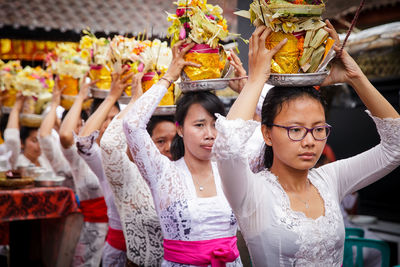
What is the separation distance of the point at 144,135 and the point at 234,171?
895 mm

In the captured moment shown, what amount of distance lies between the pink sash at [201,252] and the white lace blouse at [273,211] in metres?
0.54

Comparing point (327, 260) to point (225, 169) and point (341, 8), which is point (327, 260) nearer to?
point (225, 169)

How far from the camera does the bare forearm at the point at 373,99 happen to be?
221 centimetres

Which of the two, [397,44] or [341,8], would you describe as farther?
[397,44]

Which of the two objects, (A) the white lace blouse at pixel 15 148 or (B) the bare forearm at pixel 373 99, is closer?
(B) the bare forearm at pixel 373 99

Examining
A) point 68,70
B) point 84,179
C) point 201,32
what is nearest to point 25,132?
point 68,70

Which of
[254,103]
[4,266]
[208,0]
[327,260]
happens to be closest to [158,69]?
[208,0]

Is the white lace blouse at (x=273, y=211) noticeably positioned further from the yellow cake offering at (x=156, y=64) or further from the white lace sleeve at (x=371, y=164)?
the yellow cake offering at (x=156, y=64)

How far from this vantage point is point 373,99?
2.23 m

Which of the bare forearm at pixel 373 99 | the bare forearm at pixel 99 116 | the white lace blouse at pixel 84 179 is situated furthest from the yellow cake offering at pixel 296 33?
the white lace blouse at pixel 84 179

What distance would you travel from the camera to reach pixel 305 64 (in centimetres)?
207

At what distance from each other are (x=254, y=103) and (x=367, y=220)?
157 inches

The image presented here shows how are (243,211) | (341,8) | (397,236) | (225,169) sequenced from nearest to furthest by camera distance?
1. (225,169)
2. (243,211)
3. (341,8)
4. (397,236)

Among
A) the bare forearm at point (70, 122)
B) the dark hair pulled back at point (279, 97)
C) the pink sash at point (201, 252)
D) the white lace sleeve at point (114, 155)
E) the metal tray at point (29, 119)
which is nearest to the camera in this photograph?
the dark hair pulled back at point (279, 97)
